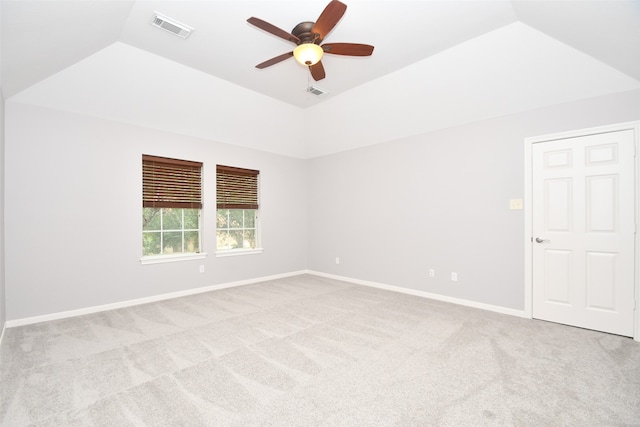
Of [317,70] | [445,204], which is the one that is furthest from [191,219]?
[445,204]

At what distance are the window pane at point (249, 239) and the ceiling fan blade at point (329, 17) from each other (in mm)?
4085

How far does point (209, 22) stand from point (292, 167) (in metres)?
3.60

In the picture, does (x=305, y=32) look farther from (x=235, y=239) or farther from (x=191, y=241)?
(x=235, y=239)

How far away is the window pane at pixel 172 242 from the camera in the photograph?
4.72 metres

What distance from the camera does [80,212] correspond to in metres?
3.78

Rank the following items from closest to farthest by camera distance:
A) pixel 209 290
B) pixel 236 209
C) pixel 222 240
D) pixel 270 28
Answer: pixel 270 28 → pixel 209 290 → pixel 222 240 → pixel 236 209

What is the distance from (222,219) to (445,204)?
386 cm

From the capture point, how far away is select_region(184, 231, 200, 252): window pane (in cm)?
494

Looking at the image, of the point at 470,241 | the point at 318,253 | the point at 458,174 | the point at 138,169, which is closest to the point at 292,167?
the point at 318,253

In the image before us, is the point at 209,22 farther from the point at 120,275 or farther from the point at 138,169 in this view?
the point at 120,275

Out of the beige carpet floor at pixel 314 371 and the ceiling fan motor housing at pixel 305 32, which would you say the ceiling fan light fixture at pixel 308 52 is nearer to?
the ceiling fan motor housing at pixel 305 32

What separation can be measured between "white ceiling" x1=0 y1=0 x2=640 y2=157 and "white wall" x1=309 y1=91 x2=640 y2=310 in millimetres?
263

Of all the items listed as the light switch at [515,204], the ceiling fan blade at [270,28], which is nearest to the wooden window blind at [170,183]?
the ceiling fan blade at [270,28]

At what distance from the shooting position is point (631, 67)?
2748 millimetres
